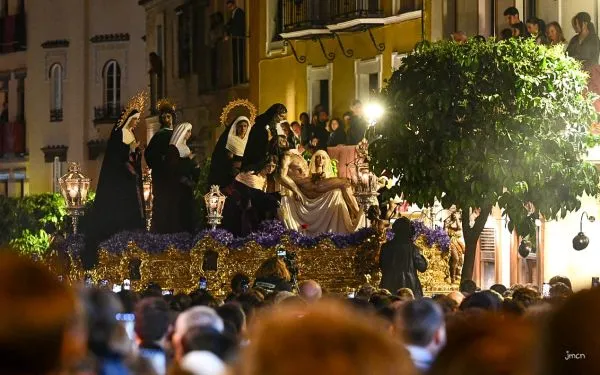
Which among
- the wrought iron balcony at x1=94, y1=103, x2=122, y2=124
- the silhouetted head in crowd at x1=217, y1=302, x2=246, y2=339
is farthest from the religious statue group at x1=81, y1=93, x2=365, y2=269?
the wrought iron balcony at x1=94, y1=103, x2=122, y2=124

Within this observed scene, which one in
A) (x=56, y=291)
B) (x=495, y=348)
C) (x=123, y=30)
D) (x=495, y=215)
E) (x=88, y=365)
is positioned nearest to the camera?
(x=56, y=291)

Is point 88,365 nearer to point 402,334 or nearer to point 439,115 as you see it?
point 402,334

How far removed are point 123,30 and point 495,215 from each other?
31.3 m

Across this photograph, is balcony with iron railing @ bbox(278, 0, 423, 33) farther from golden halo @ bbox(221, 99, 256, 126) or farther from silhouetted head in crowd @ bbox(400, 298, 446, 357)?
silhouetted head in crowd @ bbox(400, 298, 446, 357)

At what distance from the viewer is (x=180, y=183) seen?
27.4m

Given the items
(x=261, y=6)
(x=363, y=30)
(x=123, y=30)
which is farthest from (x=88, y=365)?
(x=123, y=30)

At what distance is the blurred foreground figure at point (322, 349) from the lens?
3609mm

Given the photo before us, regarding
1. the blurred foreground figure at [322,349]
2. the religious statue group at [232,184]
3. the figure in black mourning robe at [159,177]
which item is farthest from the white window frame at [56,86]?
the blurred foreground figure at [322,349]

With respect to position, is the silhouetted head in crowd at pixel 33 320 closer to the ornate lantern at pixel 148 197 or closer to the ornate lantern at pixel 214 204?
the ornate lantern at pixel 214 204

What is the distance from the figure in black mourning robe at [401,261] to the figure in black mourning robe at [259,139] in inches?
160

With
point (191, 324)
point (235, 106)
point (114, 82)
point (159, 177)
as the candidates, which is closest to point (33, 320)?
point (191, 324)

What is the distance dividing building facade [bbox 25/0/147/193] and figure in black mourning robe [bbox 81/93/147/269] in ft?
101

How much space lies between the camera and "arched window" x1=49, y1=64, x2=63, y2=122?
203ft

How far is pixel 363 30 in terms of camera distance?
39.2 m
